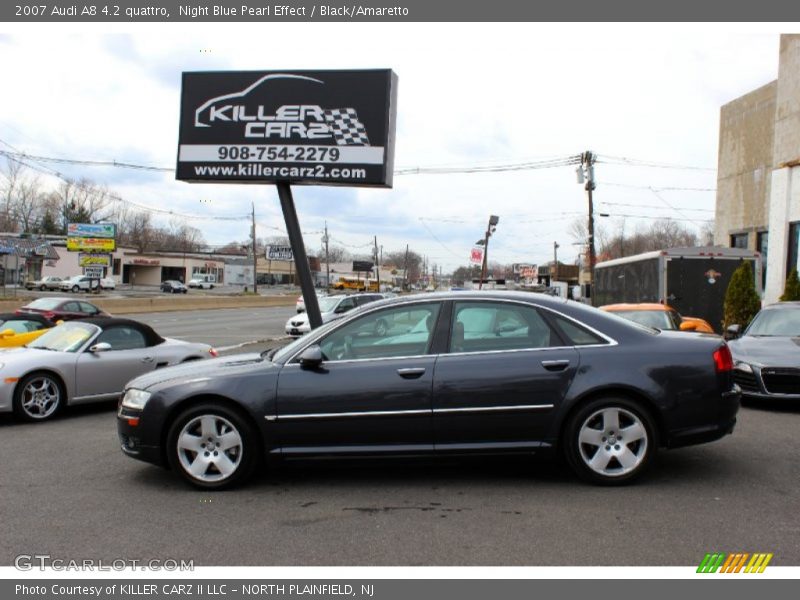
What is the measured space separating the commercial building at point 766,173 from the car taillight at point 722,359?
15.6 meters

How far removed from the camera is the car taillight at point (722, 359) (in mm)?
5152

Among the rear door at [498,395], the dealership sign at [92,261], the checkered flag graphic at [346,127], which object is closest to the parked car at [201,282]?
the dealership sign at [92,261]

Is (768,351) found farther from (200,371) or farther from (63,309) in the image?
(63,309)

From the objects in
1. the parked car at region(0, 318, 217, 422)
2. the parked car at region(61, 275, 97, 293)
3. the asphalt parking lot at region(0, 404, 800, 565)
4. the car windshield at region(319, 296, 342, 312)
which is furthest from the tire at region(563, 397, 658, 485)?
the parked car at region(61, 275, 97, 293)

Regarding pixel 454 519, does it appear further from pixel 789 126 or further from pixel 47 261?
pixel 47 261

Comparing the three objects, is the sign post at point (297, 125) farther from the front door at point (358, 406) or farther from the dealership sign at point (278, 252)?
the dealership sign at point (278, 252)

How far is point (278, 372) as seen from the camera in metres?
5.16

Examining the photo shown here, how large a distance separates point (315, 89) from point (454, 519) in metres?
9.55

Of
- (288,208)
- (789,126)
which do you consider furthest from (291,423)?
(789,126)

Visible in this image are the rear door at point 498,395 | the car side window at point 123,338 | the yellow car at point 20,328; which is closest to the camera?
the rear door at point 498,395

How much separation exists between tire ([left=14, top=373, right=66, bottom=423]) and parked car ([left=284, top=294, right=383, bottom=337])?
516 inches

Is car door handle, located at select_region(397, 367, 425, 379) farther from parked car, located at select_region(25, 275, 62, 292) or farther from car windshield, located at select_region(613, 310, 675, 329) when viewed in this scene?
parked car, located at select_region(25, 275, 62, 292)

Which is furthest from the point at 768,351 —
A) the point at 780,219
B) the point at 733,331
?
the point at 780,219

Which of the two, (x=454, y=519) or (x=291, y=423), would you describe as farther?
(x=291, y=423)
